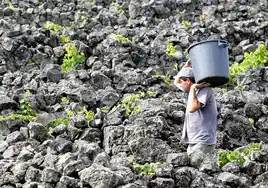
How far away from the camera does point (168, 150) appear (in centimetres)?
673

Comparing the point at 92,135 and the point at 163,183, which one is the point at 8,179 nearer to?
the point at 92,135

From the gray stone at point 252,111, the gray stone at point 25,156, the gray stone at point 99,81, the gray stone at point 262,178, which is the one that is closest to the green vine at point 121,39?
the gray stone at point 99,81

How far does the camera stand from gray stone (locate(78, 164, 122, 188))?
570 centimetres

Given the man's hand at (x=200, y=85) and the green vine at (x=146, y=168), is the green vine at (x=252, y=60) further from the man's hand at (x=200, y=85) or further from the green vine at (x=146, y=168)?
the green vine at (x=146, y=168)

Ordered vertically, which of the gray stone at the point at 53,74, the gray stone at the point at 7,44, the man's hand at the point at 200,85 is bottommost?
the man's hand at the point at 200,85

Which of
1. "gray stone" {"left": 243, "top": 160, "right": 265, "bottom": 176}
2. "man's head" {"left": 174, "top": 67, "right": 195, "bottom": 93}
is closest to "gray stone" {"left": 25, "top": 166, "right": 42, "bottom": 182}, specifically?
"man's head" {"left": 174, "top": 67, "right": 195, "bottom": 93}

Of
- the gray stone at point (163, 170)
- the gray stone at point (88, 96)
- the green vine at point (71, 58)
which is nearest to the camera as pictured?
the gray stone at point (163, 170)

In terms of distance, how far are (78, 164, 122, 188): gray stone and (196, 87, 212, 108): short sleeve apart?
1289 mm

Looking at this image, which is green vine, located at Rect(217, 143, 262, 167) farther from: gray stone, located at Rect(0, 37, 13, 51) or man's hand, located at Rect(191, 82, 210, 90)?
gray stone, located at Rect(0, 37, 13, 51)

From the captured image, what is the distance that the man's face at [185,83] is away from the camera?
22.8 feet

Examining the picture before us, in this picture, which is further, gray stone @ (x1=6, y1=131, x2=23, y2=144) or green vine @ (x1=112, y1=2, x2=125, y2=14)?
green vine @ (x1=112, y1=2, x2=125, y2=14)

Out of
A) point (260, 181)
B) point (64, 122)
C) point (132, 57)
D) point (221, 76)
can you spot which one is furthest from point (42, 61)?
point (260, 181)

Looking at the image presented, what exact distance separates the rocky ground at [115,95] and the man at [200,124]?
17 cm

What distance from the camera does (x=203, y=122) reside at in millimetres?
6496
